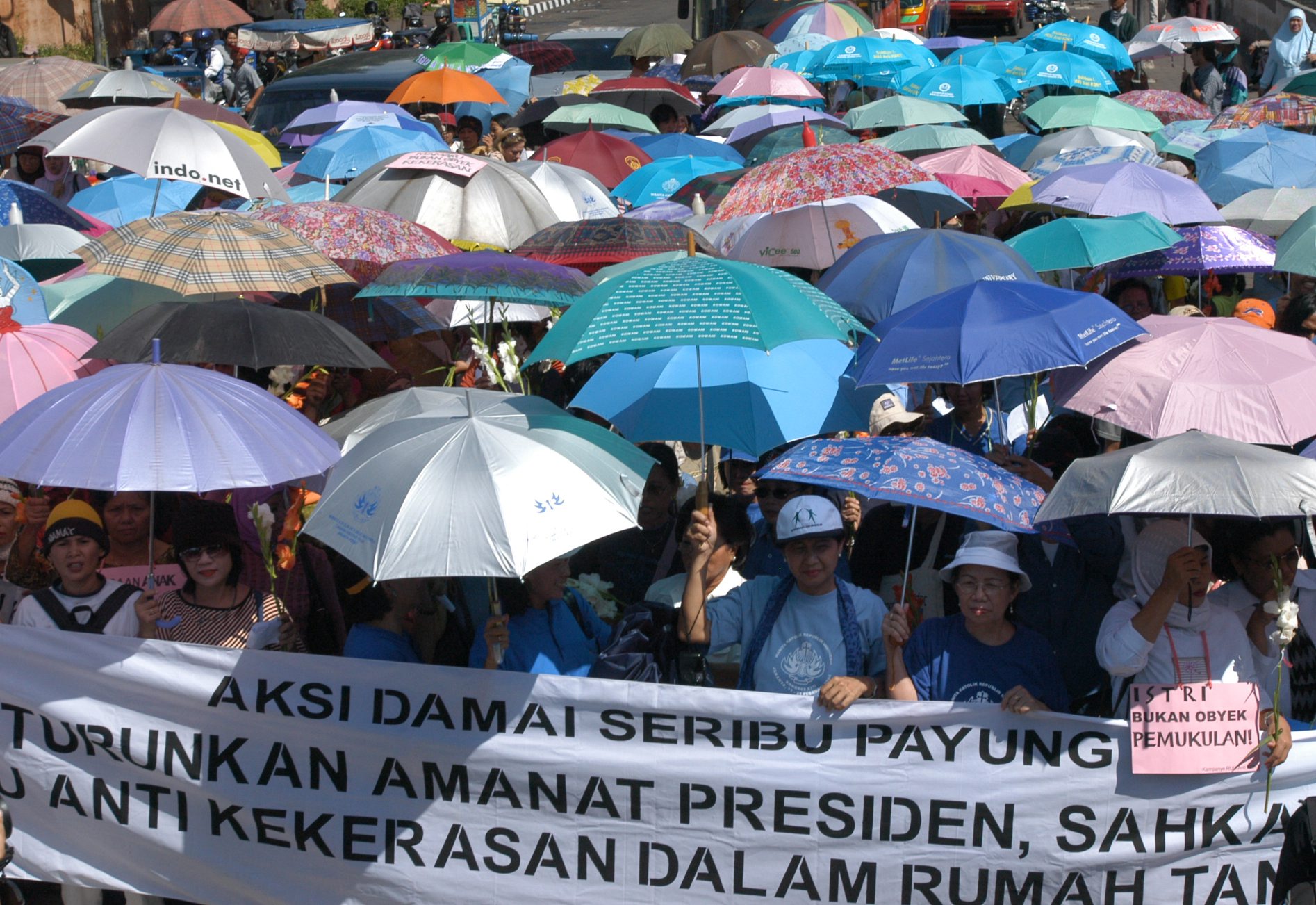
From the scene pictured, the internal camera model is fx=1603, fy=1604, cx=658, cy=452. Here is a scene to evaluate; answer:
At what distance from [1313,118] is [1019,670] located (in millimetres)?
9026

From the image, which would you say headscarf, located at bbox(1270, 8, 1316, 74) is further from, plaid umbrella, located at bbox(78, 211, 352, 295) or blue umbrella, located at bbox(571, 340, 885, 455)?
plaid umbrella, located at bbox(78, 211, 352, 295)

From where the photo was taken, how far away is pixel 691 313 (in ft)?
17.4

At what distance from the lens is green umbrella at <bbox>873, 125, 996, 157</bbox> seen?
12.5 metres

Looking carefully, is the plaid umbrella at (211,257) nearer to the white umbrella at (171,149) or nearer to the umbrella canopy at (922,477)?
the white umbrella at (171,149)

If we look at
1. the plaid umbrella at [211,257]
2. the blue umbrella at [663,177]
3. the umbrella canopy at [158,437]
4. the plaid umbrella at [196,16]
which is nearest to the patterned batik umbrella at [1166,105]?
the blue umbrella at [663,177]

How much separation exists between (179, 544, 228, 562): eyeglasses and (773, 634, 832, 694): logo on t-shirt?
1.98 metres

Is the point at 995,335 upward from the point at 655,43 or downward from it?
upward

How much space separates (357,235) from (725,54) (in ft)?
36.2

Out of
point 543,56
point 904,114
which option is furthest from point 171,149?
point 543,56

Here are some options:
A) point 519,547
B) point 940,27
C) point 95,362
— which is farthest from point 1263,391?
point 940,27

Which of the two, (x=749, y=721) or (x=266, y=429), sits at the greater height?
(x=266, y=429)

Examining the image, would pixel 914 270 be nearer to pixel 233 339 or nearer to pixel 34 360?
pixel 233 339

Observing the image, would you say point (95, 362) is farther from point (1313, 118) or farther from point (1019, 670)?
point (1313, 118)

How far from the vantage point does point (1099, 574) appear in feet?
18.0
